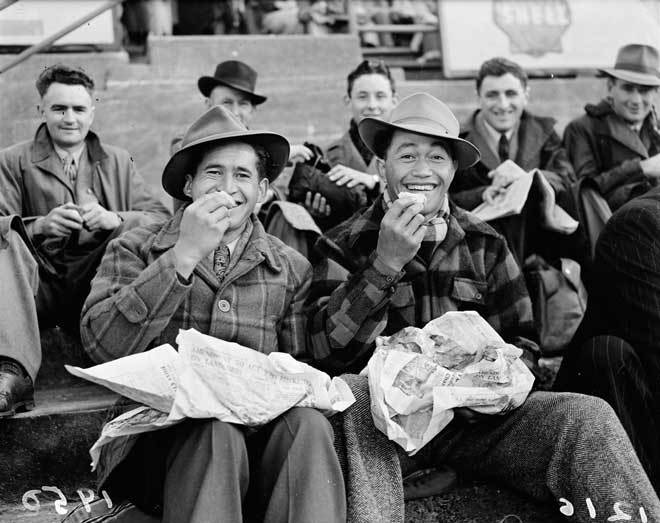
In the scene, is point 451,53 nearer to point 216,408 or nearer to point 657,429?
point 657,429

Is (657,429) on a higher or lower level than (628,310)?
lower

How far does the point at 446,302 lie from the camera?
3.46m

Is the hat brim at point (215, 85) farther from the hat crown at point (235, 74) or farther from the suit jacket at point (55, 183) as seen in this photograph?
the suit jacket at point (55, 183)

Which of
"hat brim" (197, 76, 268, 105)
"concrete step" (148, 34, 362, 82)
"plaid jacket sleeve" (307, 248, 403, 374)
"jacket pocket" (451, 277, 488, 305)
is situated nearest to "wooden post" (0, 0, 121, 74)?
"hat brim" (197, 76, 268, 105)

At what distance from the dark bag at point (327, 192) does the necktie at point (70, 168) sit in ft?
3.65

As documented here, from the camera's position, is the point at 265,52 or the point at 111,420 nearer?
the point at 111,420

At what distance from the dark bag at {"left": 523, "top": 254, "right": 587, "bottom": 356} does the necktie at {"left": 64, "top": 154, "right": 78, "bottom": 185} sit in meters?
2.32

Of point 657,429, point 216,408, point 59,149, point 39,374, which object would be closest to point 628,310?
point 657,429

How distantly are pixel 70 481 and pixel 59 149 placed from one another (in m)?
1.90

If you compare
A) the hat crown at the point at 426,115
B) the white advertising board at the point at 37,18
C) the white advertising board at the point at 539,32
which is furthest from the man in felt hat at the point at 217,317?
the white advertising board at the point at 539,32

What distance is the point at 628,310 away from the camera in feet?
11.5

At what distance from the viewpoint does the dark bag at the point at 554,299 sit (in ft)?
14.3

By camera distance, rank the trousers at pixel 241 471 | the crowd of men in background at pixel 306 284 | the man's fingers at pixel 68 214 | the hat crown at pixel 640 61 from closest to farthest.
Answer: the trousers at pixel 241 471 < the crowd of men in background at pixel 306 284 < the man's fingers at pixel 68 214 < the hat crown at pixel 640 61

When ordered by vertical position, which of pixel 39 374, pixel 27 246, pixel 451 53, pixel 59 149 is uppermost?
pixel 451 53
